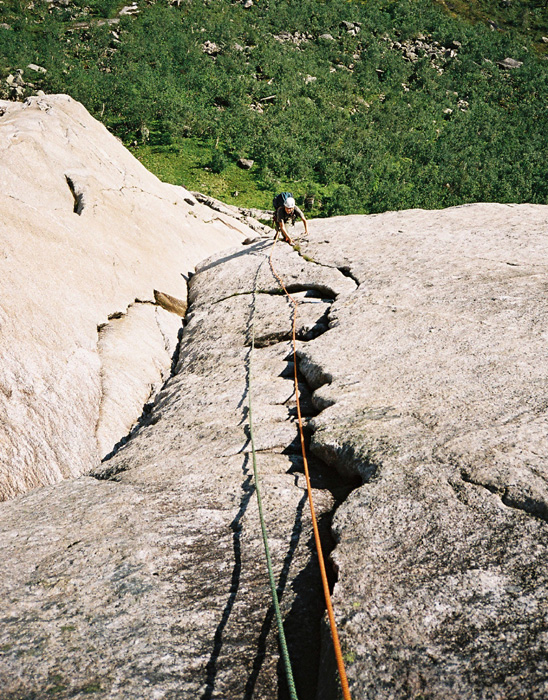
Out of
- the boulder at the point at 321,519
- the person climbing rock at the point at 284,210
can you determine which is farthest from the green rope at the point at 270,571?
the person climbing rock at the point at 284,210

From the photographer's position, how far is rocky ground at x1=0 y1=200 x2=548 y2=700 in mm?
3727

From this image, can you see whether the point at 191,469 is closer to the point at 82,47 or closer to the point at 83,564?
the point at 83,564

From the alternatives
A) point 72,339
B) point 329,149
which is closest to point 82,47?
point 329,149

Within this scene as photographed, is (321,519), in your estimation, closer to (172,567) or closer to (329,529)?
(329,529)

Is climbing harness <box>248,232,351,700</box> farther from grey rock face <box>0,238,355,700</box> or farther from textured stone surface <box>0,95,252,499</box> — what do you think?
textured stone surface <box>0,95,252,499</box>

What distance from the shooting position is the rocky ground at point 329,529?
12.2 feet

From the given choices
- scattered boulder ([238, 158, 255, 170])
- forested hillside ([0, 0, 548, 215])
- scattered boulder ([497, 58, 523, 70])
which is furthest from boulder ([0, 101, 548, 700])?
scattered boulder ([497, 58, 523, 70])

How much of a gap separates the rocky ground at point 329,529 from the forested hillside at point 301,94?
24.1m

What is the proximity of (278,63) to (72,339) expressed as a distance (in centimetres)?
4475

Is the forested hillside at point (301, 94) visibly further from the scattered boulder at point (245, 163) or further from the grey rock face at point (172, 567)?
the grey rock face at point (172, 567)

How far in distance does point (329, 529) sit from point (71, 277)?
29.2ft

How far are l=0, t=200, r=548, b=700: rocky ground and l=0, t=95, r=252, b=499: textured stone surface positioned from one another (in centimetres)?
113

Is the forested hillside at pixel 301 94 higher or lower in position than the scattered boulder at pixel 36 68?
lower

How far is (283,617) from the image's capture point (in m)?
4.39
